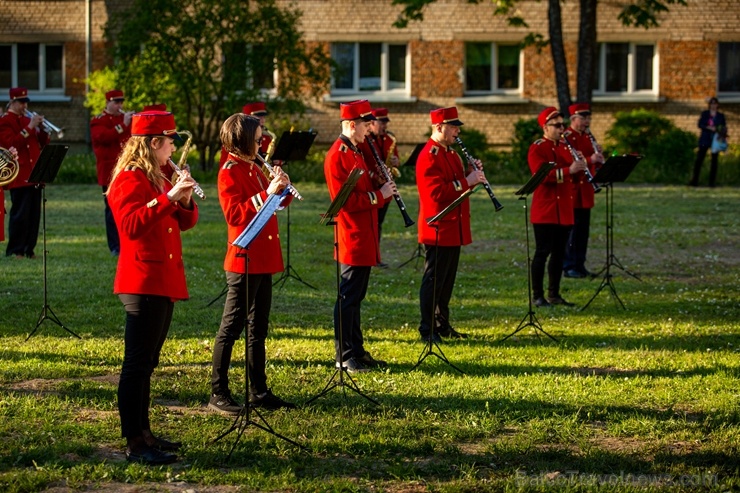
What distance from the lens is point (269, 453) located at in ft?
25.1

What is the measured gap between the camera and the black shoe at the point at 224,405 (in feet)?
28.2

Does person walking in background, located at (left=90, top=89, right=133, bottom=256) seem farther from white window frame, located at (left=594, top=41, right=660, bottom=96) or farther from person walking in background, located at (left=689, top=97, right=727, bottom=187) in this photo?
white window frame, located at (left=594, top=41, right=660, bottom=96)

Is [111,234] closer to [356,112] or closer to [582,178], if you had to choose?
[582,178]

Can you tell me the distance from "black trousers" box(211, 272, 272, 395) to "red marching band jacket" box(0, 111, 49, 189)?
27.9 feet

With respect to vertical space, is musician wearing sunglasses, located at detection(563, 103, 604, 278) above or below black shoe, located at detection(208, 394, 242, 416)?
above

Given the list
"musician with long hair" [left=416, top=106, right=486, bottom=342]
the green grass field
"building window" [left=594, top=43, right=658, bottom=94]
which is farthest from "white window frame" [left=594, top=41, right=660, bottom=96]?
"musician with long hair" [left=416, top=106, right=486, bottom=342]

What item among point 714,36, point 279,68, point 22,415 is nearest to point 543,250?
point 22,415

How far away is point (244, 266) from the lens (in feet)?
27.8

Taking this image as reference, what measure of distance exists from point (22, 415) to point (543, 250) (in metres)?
6.85

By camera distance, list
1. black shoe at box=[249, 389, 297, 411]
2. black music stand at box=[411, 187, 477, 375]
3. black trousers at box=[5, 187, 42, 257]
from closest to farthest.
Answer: black shoe at box=[249, 389, 297, 411]
black music stand at box=[411, 187, 477, 375]
black trousers at box=[5, 187, 42, 257]

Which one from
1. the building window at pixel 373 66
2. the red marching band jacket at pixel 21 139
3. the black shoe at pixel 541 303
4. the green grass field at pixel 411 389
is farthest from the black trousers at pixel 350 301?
the building window at pixel 373 66

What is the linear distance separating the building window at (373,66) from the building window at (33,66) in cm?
840

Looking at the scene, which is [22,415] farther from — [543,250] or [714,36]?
[714,36]

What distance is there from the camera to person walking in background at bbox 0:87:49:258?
1639cm
